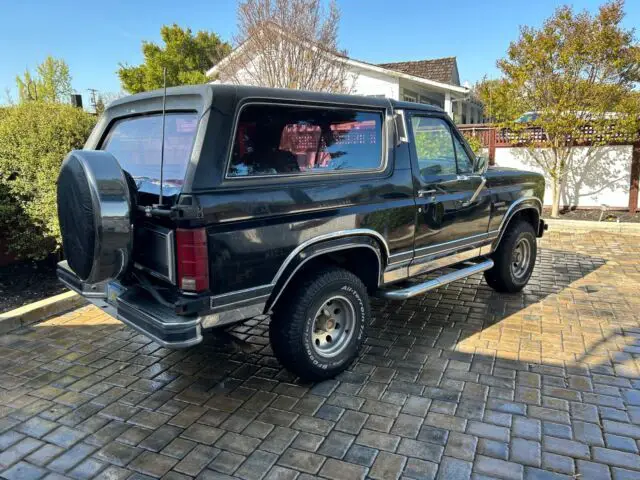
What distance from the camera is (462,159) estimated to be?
15.8 feet

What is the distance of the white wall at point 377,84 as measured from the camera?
16406mm

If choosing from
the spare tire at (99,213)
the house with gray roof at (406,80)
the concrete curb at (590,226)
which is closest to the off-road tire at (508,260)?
the spare tire at (99,213)

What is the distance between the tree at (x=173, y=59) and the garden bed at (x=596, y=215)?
53.2ft

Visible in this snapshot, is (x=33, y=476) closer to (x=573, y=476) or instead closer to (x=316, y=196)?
(x=316, y=196)

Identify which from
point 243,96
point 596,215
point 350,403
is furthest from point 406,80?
point 350,403

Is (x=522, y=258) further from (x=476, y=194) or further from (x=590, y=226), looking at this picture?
(x=590, y=226)

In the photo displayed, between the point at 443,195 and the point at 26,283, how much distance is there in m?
4.92

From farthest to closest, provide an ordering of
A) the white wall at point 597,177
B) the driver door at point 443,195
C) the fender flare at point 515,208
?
1. the white wall at point 597,177
2. the fender flare at point 515,208
3. the driver door at point 443,195

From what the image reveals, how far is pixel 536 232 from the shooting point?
5.89 m

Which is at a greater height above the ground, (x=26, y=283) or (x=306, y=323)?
(x=306, y=323)

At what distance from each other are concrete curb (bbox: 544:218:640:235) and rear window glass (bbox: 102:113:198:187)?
26.9ft

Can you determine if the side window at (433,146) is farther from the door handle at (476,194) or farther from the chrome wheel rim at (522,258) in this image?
the chrome wheel rim at (522,258)

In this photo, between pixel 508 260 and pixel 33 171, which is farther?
pixel 33 171

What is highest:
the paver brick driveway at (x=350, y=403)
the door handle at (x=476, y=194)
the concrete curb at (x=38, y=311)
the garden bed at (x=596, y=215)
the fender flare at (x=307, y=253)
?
the door handle at (x=476, y=194)
